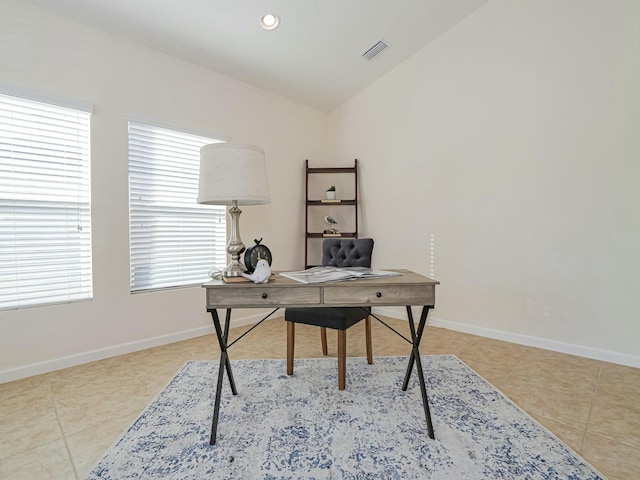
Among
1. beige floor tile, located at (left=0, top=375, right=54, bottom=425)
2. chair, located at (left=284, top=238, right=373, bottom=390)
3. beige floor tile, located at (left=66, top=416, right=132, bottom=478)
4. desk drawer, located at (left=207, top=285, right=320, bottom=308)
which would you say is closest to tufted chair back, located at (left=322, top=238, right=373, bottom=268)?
chair, located at (left=284, top=238, right=373, bottom=390)

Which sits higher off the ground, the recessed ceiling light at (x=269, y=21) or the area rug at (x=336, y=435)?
the recessed ceiling light at (x=269, y=21)

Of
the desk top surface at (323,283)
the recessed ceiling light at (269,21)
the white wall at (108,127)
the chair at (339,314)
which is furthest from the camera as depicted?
the recessed ceiling light at (269,21)

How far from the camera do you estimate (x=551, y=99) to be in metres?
2.62

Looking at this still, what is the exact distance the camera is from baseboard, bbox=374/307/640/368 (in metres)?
2.35

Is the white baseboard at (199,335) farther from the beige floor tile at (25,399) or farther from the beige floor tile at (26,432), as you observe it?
the beige floor tile at (26,432)

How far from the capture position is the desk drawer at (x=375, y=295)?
1565mm

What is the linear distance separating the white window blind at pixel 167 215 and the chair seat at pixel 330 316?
57.2 inches

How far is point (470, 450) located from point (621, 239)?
6.69ft

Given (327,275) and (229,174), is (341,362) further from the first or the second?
(229,174)

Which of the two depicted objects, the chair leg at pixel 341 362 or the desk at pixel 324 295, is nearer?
the desk at pixel 324 295

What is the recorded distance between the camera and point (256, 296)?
5.05 feet

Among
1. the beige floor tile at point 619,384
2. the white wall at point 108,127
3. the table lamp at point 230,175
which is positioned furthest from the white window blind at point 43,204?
the beige floor tile at point 619,384

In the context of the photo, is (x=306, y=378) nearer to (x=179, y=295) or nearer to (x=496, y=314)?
(x=179, y=295)

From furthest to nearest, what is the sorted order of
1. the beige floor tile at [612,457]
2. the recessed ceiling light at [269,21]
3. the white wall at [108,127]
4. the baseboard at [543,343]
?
the recessed ceiling light at [269,21], the baseboard at [543,343], the white wall at [108,127], the beige floor tile at [612,457]
